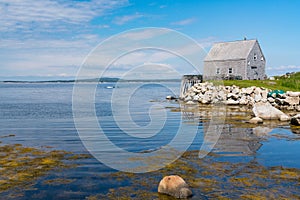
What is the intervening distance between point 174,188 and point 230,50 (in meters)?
62.1

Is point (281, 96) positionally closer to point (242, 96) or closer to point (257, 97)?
point (257, 97)

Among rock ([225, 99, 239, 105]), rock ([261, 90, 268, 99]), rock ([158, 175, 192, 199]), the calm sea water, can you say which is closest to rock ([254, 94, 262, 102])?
rock ([261, 90, 268, 99])

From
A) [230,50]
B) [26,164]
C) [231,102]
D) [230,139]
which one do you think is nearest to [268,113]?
[230,139]

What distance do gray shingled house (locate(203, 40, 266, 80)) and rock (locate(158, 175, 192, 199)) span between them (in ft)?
189

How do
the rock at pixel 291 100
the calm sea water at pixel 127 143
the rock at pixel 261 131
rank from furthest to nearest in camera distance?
the rock at pixel 291 100, the rock at pixel 261 131, the calm sea water at pixel 127 143

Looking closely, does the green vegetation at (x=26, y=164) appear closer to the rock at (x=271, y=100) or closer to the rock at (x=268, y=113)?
the rock at (x=268, y=113)

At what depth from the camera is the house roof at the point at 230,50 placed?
2571 inches

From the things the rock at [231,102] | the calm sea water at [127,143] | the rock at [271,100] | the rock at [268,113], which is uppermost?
the rock at [271,100]

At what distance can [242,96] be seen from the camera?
159ft

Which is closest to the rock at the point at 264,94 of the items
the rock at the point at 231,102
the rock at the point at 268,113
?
the rock at the point at 231,102

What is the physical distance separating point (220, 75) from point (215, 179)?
57.7m

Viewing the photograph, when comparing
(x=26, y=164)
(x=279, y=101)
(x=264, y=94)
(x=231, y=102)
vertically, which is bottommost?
(x=26, y=164)

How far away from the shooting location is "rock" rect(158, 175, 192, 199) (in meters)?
9.79

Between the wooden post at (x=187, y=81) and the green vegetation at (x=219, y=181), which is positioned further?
the wooden post at (x=187, y=81)
